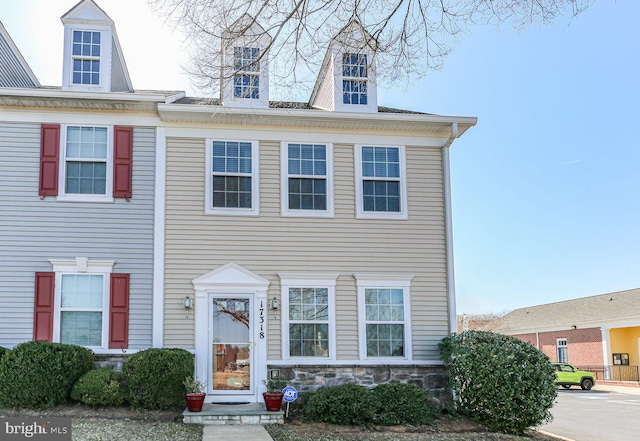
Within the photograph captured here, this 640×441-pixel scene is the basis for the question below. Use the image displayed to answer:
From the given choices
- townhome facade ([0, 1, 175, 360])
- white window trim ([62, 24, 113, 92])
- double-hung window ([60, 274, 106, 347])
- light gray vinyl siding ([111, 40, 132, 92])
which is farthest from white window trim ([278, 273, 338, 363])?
light gray vinyl siding ([111, 40, 132, 92])

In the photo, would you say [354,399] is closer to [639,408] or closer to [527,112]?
[639,408]

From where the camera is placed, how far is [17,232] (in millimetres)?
10719

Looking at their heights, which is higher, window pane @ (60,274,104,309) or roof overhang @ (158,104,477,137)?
roof overhang @ (158,104,477,137)

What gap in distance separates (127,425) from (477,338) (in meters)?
5.80

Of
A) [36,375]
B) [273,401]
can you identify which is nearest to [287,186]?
[273,401]

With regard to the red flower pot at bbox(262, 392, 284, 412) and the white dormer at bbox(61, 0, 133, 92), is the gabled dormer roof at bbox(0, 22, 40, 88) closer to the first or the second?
the white dormer at bbox(61, 0, 133, 92)

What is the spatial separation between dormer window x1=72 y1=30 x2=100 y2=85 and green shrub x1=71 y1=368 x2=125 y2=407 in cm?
524

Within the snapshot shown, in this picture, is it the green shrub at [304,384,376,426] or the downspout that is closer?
the green shrub at [304,384,376,426]

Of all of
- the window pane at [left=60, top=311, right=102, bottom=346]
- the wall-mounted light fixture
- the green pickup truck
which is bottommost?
the green pickup truck

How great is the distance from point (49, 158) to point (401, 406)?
7.35 metres

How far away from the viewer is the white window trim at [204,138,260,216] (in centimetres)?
1120

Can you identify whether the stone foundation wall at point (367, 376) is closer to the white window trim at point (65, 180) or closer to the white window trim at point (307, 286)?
the white window trim at point (307, 286)

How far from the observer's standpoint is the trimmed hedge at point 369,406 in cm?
984

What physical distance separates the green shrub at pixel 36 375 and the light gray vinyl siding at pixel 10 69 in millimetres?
5773
